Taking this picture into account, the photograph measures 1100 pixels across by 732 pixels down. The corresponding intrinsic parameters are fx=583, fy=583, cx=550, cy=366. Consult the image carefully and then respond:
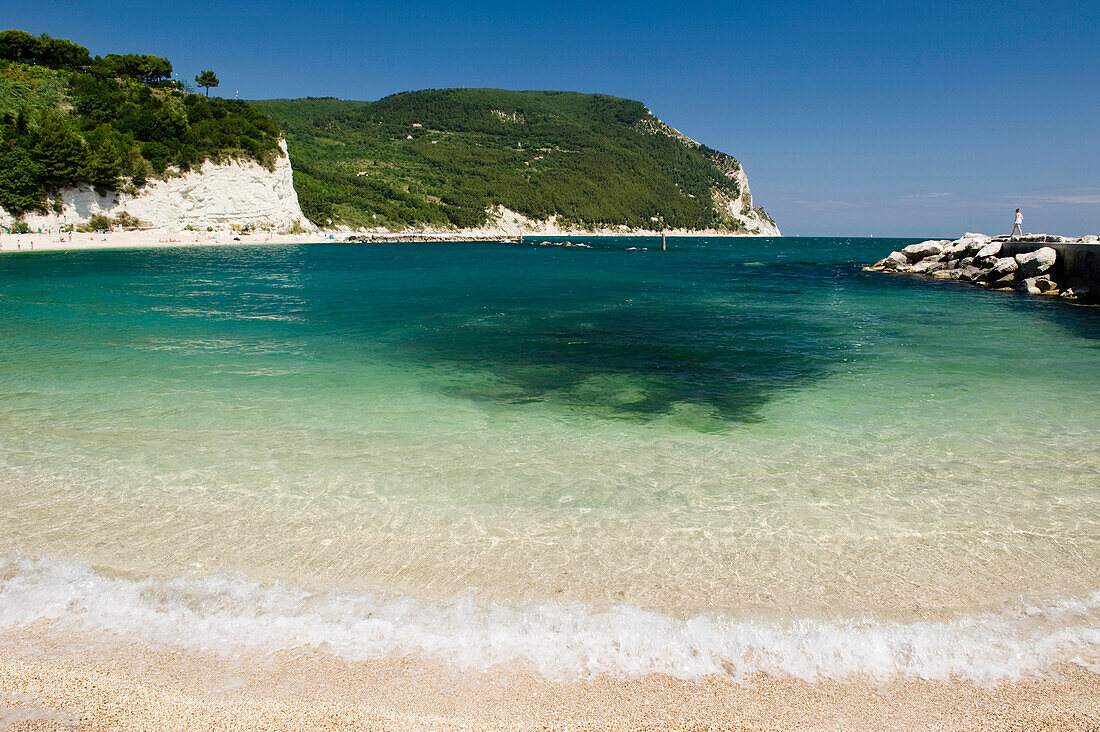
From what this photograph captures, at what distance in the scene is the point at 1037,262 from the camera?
33.8m

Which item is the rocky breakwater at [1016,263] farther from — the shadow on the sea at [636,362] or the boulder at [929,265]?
the shadow on the sea at [636,362]

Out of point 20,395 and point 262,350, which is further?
point 262,350

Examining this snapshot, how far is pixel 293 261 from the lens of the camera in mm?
55688

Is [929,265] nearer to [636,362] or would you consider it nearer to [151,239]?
[636,362]

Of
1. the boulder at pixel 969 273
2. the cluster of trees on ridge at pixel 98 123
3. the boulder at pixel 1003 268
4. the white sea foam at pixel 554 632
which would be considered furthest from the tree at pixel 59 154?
the boulder at pixel 1003 268

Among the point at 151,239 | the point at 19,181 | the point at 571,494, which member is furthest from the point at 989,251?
the point at 19,181

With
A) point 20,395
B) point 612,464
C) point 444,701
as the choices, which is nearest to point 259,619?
point 444,701

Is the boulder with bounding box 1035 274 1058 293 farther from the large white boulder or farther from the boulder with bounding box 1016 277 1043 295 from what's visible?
the large white boulder

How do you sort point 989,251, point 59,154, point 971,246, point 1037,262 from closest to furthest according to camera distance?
1. point 1037,262
2. point 989,251
3. point 971,246
4. point 59,154

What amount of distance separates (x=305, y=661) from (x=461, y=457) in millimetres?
4063

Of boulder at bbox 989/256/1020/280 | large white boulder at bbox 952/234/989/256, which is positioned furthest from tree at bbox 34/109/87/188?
large white boulder at bbox 952/234/989/256

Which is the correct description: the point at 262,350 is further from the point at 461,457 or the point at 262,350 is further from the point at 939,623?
the point at 939,623

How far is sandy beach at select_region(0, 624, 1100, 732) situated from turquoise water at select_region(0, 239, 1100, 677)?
0.23m

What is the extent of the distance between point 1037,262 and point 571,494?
39564 millimetres
